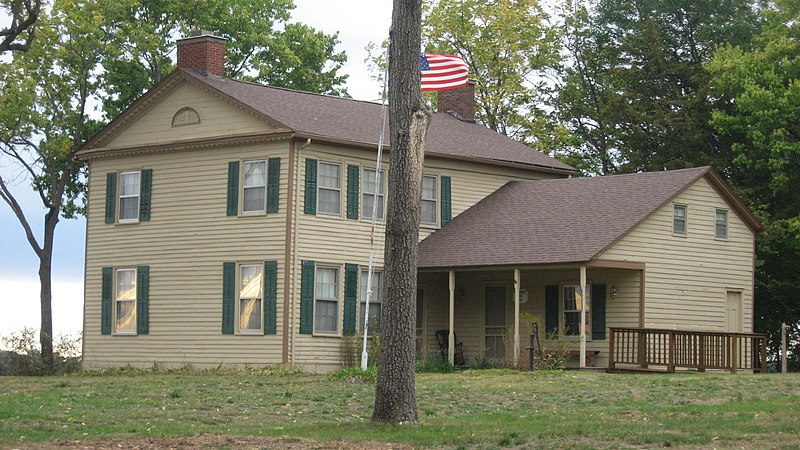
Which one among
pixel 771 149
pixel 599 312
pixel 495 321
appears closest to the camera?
pixel 599 312

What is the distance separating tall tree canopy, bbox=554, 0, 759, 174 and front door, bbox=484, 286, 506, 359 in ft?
40.5

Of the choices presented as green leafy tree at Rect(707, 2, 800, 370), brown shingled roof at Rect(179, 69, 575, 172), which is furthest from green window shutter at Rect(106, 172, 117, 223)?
green leafy tree at Rect(707, 2, 800, 370)

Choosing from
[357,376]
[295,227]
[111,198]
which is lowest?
[357,376]

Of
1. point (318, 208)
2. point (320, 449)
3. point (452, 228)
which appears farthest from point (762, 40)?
point (320, 449)

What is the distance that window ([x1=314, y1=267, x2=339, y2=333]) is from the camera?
29828mm

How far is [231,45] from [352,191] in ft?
58.1

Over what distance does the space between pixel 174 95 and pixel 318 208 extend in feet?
16.6

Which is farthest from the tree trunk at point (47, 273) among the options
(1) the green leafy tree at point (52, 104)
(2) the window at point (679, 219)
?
(2) the window at point (679, 219)

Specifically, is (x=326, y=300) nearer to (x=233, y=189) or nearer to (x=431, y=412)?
(x=233, y=189)

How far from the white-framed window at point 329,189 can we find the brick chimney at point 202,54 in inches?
186

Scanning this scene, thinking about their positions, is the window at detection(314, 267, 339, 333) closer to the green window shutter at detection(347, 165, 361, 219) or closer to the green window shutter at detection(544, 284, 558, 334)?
the green window shutter at detection(347, 165, 361, 219)

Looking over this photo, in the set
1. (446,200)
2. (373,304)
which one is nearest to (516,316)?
(373,304)

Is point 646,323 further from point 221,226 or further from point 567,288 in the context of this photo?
point 221,226

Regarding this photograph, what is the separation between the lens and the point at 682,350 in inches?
1093
